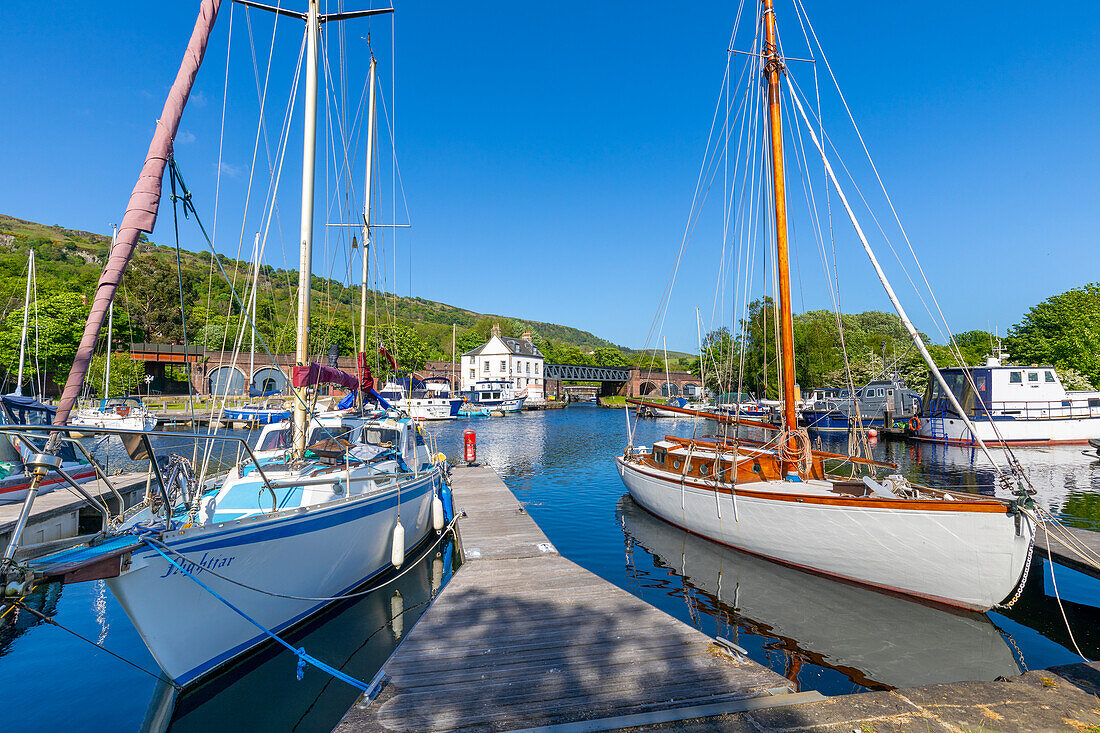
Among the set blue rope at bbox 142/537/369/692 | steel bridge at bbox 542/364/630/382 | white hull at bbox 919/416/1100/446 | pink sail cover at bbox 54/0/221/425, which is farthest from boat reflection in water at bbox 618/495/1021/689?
steel bridge at bbox 542/364/630/382

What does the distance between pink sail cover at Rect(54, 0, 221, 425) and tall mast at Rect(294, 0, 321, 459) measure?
4072 millimetres

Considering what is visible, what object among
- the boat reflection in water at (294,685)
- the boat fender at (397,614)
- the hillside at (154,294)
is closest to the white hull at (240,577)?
the boat reflection in water at (294,685)

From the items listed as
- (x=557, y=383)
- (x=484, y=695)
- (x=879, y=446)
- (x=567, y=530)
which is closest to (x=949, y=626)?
(x=484, y=695)

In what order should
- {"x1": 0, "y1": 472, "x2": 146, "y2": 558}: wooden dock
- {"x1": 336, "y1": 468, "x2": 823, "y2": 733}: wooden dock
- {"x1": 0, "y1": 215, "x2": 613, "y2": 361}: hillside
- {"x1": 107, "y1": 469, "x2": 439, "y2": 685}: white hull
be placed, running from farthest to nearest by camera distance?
{"x1": 0, "y1": 215, "x2": 613, "y2": 361}: hillside < {"x1": 0, "y1": 472, "x2": 146, "y2": 558}: wooden dock < {"x1": 107, "y1": 469, "x2": 439, "y2": 685}: white hull < {"x1": 336, "y1": 468, "x2": 823, "y2": 733}: wooden dock

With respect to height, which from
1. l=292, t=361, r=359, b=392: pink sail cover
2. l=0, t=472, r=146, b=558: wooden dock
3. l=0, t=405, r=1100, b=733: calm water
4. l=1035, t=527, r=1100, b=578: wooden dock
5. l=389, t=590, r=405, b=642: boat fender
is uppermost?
l=292, t=361, r=359, b=392: pink sail cover

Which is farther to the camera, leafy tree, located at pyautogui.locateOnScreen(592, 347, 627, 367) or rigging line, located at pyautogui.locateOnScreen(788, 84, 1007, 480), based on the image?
leafy tree, located at pyautogui.locateOnScreen(592, 347, 627, 367)

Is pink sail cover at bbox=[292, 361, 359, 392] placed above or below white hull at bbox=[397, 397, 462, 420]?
above

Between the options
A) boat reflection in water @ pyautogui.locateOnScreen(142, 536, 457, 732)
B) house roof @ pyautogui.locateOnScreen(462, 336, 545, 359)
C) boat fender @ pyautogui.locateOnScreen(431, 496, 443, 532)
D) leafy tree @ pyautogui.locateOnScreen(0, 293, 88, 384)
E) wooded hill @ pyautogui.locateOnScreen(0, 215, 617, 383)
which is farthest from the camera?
house roof @ pyautogui.locateOnScreen(462, 336, 545, 359)

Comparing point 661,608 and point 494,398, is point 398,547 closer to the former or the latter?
point 661,608

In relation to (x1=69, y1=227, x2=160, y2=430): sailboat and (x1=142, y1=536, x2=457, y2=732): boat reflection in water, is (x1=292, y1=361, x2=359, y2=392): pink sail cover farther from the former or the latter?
(x1=69, y1=227, x2=160, y2=430): sailboat

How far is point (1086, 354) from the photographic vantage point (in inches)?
1651

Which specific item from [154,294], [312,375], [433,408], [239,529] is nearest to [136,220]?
[239,529]

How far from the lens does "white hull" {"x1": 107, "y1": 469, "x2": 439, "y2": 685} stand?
5.49 meters

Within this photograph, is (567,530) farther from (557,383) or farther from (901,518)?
(557,383)
